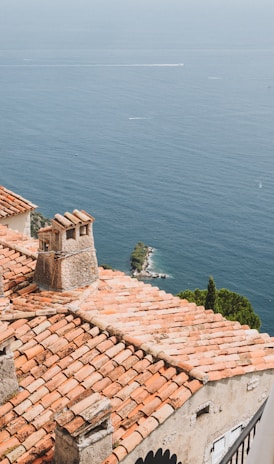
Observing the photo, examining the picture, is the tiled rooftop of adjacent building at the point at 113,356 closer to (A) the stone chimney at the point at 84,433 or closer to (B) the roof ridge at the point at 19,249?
(A) the stone chimney at the point at 84,433

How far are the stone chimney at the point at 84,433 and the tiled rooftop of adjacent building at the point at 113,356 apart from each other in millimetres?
133

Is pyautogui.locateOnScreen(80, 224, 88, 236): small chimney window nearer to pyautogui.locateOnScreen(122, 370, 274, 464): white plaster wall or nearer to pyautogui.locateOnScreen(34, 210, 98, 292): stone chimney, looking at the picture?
pyautogui.locateOnScreen(34, 210, 98, 292): stone chimney

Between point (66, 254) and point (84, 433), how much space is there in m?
4.72

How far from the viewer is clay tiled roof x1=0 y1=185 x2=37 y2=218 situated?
18281 mm

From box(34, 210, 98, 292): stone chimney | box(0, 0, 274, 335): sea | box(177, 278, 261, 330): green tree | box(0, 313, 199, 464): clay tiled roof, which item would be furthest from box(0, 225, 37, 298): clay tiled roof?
Answer: box(0, 0, 274, 335): sea

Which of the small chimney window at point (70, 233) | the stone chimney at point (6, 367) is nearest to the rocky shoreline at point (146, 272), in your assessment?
the small chimney window at point (70, 233)

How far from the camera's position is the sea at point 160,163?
66.6 m

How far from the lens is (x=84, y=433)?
7965 millimetres

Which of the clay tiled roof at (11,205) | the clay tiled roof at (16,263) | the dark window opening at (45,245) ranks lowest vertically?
the clay tiled roof at (16,263)

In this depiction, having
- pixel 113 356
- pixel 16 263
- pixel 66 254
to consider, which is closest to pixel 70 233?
pixel 66 254

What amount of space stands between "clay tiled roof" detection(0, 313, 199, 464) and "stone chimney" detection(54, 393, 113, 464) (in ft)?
0.57

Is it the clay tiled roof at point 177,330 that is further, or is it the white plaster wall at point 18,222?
the white plaster wall at point 18,222

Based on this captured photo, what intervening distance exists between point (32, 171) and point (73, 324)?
76814mm

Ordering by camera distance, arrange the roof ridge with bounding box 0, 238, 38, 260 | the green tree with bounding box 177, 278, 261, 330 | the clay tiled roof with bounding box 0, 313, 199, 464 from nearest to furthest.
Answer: the clay tiled roof with bounding box 0, 313, 199, 464
the roof ridge with bounding box 0, 238, 38, 260
the green tree with bounding box 177, 278, 261, 330
